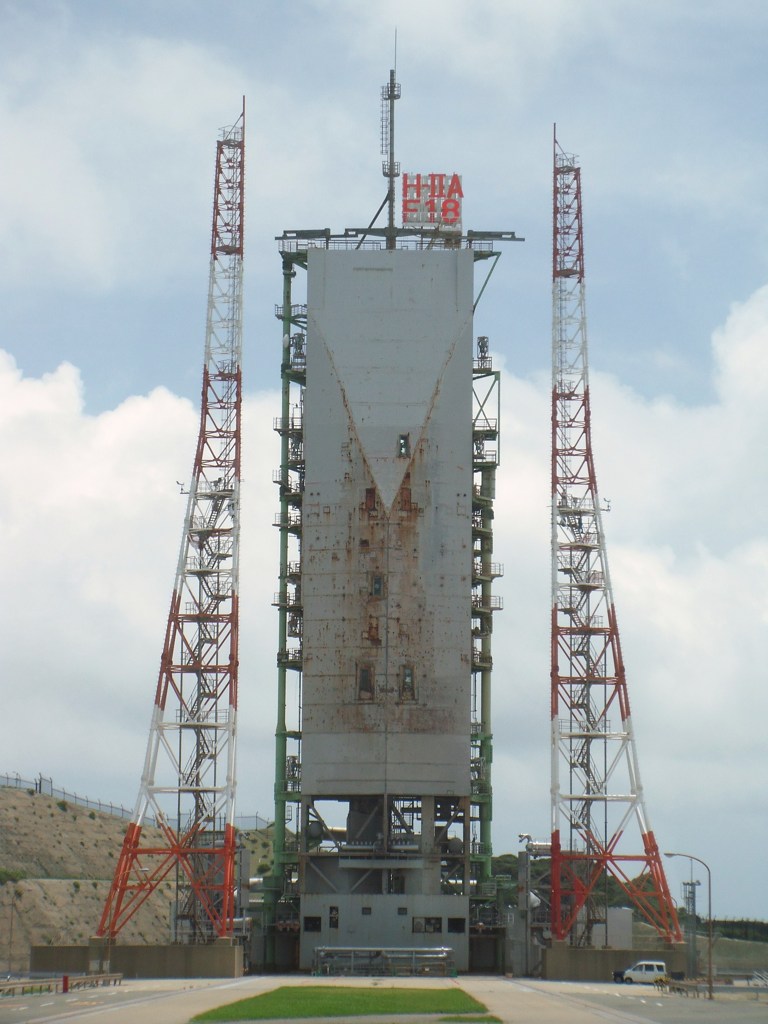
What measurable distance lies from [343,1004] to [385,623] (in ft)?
167

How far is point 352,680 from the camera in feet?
365

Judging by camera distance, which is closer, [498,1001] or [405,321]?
[498,1001]

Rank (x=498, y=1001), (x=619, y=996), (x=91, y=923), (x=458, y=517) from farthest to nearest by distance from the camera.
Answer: (x=91, y=923) < (x=458, y=517) < (x=619, y=996) < (x=498, y=1001)

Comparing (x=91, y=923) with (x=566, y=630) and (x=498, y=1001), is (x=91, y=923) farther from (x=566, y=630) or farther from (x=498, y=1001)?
(x=498, y=1001)

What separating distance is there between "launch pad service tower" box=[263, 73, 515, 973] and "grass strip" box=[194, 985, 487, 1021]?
33.6 metres

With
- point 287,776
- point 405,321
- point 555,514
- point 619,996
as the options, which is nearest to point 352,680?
point 287,776

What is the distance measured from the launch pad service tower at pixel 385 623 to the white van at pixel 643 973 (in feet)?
40.6

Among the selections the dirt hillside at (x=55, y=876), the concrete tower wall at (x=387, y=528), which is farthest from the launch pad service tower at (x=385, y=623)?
the dirt hillside at (x=55, y=876)

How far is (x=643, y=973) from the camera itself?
96.9 meters

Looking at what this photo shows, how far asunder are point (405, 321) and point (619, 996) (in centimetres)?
5380

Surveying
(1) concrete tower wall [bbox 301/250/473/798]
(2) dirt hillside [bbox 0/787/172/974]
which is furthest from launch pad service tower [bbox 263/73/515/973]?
(2) dirt hillside [bbox 0/787/172/974]

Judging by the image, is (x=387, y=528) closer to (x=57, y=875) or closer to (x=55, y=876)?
(x=55, y=876)

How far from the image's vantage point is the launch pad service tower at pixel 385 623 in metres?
109

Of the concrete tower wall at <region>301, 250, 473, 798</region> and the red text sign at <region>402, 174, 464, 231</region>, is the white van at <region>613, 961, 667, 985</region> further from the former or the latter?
the red text sign at <region>402, 174, 464, 231</region>
